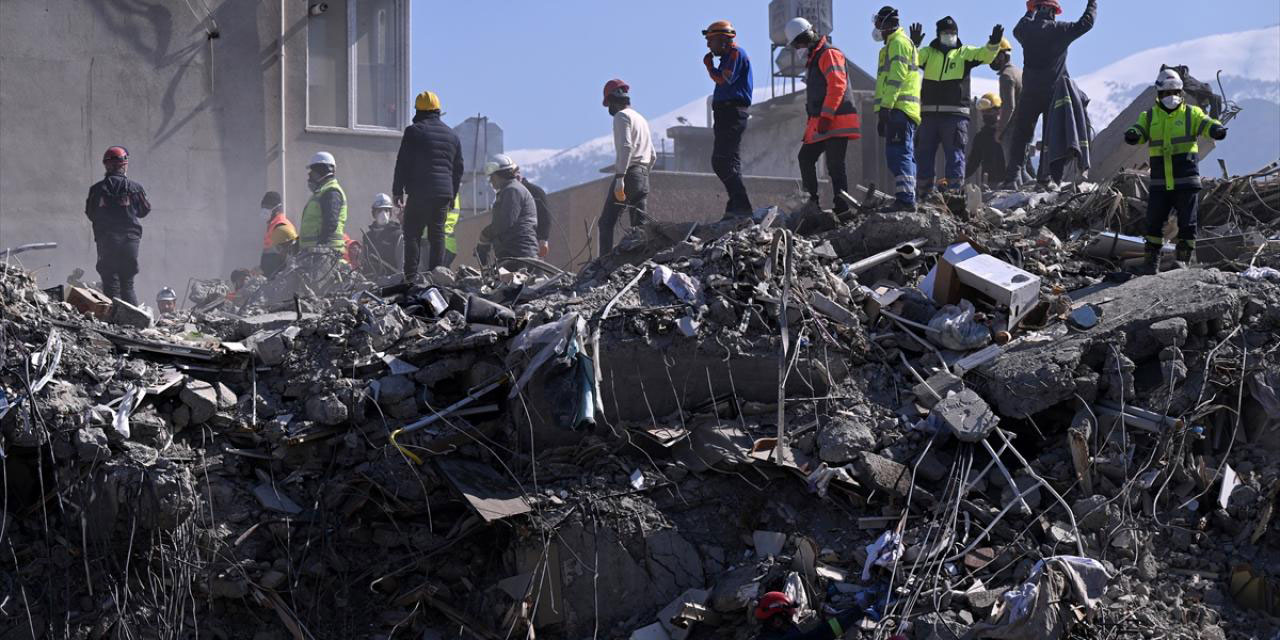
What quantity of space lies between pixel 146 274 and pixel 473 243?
392cm

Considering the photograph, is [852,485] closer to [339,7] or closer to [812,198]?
[812,198]

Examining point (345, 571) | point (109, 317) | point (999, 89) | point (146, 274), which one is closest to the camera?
point (345, 571)

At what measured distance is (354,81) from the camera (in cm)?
1669

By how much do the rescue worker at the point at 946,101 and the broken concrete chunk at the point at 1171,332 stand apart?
3.27 m

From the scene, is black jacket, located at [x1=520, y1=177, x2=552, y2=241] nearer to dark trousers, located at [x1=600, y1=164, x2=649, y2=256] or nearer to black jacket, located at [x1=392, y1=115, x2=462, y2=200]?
dark trousers, located at [x1=600, y1=164, x2=649, y2=256]

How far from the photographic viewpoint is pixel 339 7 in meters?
16.6

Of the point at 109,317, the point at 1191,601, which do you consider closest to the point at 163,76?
the point at 109,317

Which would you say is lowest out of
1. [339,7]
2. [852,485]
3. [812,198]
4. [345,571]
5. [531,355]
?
[345,571]

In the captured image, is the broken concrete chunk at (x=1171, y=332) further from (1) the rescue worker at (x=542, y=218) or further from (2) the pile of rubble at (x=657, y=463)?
(1) the rescue worker at (x=542, y=218)

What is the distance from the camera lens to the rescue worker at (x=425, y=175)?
33.2ft

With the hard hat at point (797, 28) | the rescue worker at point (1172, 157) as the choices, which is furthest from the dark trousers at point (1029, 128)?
the rescue worker at point (1172, 157)

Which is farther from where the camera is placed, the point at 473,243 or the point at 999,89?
the point at 473,243

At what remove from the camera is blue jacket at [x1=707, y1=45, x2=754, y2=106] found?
9.32 m

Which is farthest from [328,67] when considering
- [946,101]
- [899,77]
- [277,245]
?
[899,77]
